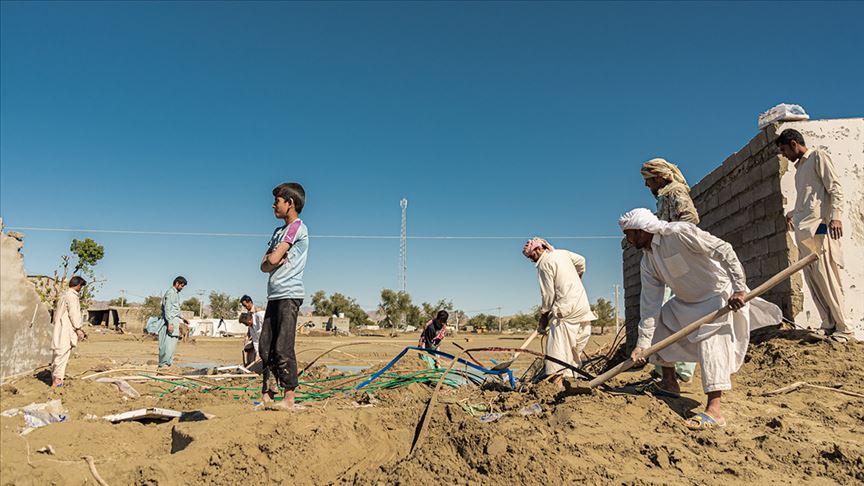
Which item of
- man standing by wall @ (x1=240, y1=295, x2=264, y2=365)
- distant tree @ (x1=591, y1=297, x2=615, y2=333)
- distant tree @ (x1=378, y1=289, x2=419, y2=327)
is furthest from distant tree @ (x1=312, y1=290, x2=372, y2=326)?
man standing by wall @ (x1=240, y1=295, x2=264, y2=365)

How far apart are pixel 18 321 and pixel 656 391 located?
19.6 ft

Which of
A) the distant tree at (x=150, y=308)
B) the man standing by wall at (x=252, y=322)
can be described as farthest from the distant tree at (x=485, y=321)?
the man standing by wall at (x=252, y=322)

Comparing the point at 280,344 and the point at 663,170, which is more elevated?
the point at 663,170

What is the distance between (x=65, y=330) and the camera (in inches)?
220

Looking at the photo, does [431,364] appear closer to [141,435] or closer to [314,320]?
[141,435]

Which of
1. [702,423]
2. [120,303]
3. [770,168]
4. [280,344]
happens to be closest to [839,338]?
[770,168]

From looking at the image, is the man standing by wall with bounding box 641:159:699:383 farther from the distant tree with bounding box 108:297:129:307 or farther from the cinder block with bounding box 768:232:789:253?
the distant tree with bounding box 108:297:129:307

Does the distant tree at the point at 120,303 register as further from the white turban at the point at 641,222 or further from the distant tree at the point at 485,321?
the white turban at the point at 641,222

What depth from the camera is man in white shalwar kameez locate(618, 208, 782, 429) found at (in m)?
3.39

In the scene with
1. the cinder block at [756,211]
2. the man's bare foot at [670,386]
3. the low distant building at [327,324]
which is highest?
the cinder block at [756,211]

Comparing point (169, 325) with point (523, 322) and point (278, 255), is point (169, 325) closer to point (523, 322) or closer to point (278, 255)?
point (278, 255)

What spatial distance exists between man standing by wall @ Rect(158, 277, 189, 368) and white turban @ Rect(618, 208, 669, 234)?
6694 millimetres

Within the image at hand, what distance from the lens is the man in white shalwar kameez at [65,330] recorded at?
5.35 metres

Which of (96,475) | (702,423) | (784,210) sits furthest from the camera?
(784,210)
